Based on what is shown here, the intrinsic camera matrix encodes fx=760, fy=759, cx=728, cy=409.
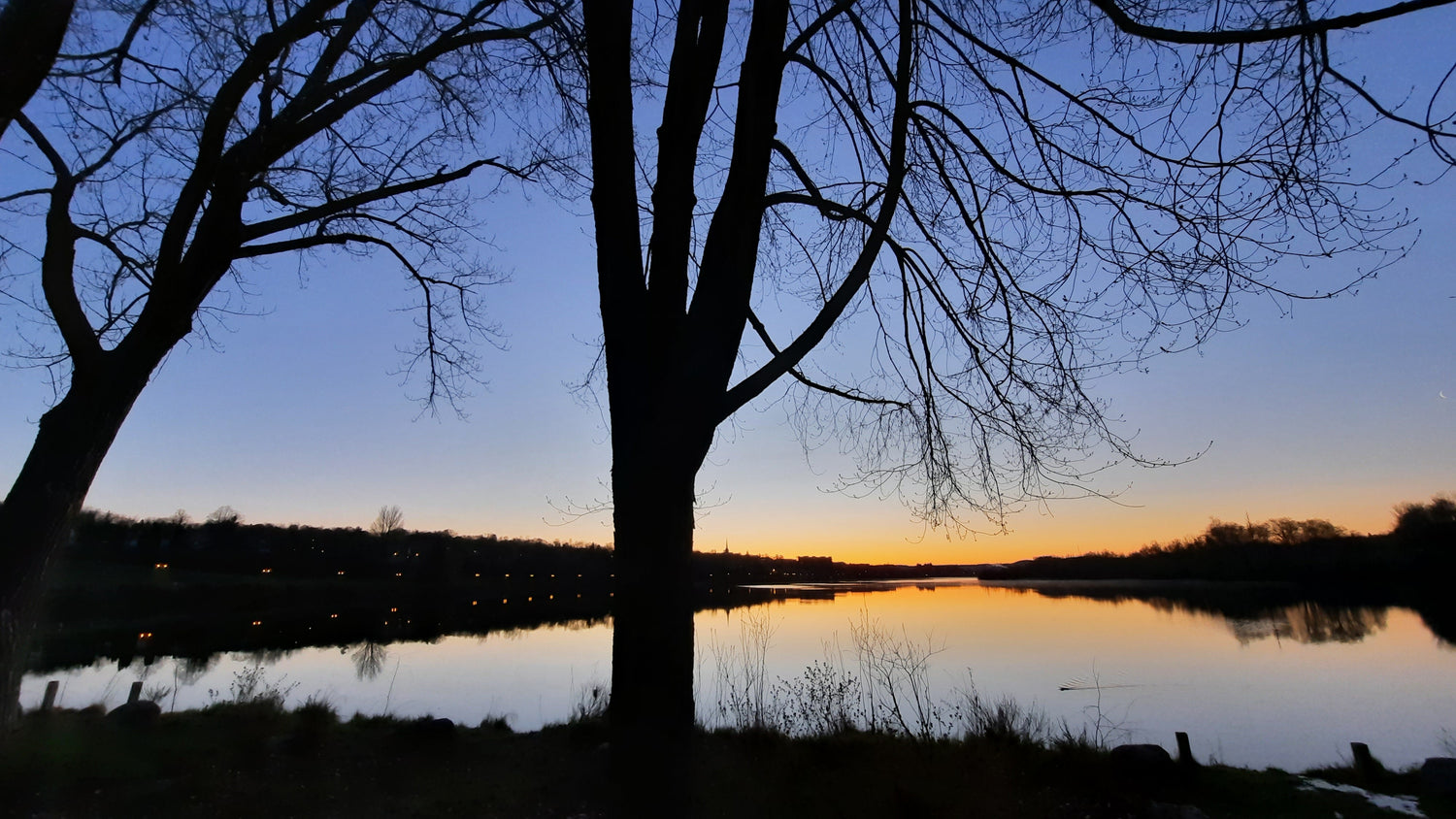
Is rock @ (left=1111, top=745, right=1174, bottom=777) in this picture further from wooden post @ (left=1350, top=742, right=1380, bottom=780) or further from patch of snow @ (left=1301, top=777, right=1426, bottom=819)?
wooden post @ (left=1350, top=742, right=1380, bottom=780)

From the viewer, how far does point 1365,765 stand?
730cm

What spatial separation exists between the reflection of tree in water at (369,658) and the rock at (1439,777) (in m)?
18.0

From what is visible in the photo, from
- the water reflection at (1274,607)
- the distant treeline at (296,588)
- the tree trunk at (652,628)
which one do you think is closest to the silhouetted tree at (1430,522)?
the water reflection at (1274,607)

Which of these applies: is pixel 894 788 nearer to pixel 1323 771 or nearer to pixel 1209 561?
pixel 1323 771

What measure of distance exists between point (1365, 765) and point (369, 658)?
70.7 feet

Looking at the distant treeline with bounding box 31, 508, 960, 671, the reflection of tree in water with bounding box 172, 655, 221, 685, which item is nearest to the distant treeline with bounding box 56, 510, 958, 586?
the distant treeline with bounding box 31, 508, 960, 671

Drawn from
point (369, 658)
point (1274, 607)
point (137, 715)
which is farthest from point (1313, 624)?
point (137, 715)

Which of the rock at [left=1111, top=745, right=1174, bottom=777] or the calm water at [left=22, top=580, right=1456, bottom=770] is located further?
the calm water at [left=22, top=580, right=1456, bottom=770]

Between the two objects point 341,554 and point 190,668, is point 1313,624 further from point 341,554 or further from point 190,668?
point 341,554

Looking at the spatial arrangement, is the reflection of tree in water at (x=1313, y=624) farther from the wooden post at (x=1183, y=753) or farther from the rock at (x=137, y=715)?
the rock at (x=137, y=715)

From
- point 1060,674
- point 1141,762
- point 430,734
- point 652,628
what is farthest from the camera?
point 1060,674

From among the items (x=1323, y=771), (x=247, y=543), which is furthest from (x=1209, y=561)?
(x=247, y=543)

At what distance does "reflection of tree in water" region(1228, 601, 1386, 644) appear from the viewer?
2509 cm

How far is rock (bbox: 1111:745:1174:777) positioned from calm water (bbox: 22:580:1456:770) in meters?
3.16
